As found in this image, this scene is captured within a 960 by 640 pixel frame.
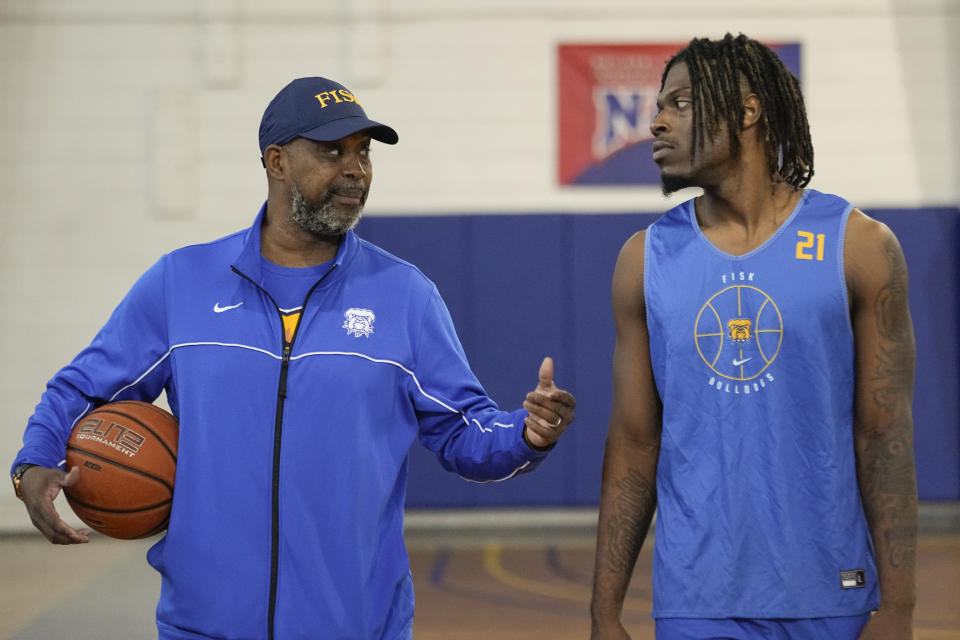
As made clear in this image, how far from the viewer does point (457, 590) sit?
17.7 ft

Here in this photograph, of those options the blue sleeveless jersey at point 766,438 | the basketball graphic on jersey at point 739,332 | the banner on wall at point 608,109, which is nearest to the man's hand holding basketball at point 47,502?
the blue sleeveless jersey at point 766,438

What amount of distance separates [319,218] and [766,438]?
982 mm

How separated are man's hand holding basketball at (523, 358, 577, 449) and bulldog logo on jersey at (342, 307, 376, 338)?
0.36 metres

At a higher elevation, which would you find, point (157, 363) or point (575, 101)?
point (575, 101)

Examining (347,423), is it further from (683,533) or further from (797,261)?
(797,261)

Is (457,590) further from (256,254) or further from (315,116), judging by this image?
(315,116)

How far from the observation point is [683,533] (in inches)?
75.5

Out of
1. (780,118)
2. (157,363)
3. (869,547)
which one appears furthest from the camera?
(157,363)

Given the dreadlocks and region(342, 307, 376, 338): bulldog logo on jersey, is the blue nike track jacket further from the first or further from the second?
the dreadlocks

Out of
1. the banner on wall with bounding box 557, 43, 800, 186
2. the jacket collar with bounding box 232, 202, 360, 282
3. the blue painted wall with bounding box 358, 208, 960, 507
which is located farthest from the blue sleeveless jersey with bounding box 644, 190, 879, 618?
the banner on wall with bounding box 557, 43, 800, 186

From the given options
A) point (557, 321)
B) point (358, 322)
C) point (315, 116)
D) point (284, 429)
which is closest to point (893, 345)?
point (358, 322)

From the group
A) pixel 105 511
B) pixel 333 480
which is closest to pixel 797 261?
pixel 333 480

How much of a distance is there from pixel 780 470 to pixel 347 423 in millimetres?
788

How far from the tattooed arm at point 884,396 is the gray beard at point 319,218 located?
38.9 inches
